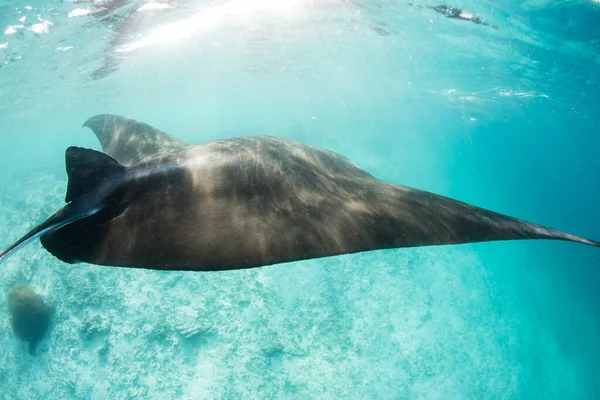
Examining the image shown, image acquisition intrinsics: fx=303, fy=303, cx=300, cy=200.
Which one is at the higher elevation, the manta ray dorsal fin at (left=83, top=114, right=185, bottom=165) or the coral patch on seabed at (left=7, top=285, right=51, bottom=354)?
the manta ray dorsal fin at (left=83, top=114, right=185, bottom=165)

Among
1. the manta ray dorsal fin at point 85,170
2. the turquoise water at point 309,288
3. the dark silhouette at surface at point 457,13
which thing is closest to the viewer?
the manta ray dorsal fin at point 85,170

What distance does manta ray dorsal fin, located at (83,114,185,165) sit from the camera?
17.6 ft

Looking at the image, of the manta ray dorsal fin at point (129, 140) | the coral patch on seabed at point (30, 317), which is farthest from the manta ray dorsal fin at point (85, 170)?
the coral patch on seabed at point (30, 317)

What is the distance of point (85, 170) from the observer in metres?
2.69

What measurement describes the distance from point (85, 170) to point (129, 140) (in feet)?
10.8

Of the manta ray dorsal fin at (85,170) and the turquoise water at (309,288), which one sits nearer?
the manta ray dorsal fin at (85,170)

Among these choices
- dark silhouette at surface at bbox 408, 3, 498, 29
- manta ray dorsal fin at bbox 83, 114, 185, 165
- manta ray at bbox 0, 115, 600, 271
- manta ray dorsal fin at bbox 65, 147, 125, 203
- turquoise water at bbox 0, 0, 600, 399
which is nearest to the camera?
manta ray at bbox 0, 115, 600, 271

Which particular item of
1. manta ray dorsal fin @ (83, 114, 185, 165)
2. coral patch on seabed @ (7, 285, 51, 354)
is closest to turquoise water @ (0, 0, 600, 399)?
coral patch on seabed @ (7, 285, 51, 354)

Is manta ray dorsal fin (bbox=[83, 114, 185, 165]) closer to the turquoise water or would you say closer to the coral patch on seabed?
the turquoise water

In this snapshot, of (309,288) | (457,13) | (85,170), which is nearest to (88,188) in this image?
(85,170)

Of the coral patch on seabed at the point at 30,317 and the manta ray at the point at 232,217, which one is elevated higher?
the manta ray at the point at 232,217

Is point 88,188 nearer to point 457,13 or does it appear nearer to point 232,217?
point 232,217

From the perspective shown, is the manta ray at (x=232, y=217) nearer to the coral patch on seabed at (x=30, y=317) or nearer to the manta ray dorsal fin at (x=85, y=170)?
the manta ray dorsal fin at (x=85, y=170)

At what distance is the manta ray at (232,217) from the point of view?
2.03 metres
